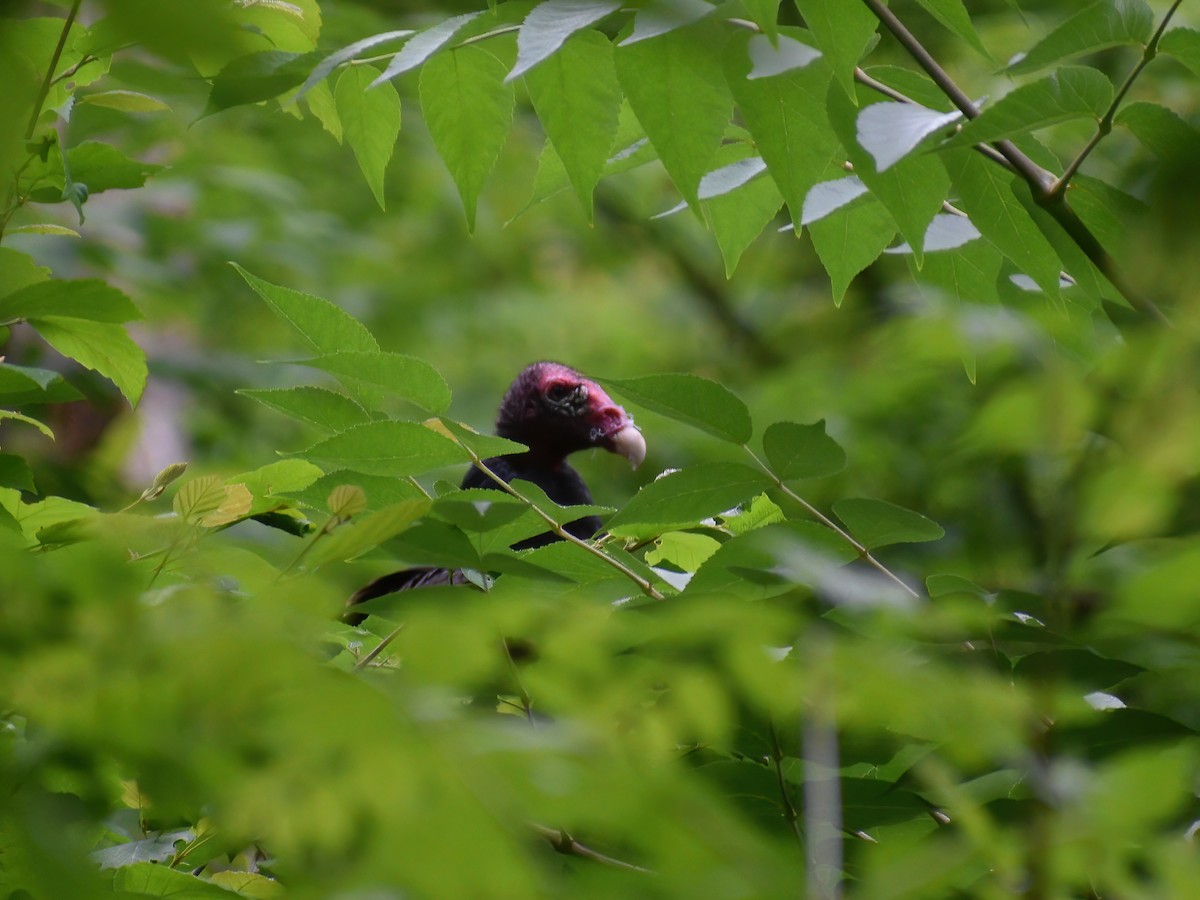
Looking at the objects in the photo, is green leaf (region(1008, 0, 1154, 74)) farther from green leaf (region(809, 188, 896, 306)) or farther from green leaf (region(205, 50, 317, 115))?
green leaf (region(205, 50, 317, 115))

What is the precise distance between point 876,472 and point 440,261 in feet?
10.2

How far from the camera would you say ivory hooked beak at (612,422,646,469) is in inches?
99.3

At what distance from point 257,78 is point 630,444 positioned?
1.69 meters

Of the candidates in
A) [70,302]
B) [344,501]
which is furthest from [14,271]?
[344,501]

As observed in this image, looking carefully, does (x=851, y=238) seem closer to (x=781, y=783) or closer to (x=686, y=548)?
(x=686, y=548)

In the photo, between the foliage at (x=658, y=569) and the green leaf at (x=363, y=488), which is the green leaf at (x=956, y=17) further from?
the green leaf at (x=363, y=488)

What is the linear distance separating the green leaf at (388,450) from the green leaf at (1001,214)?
41 centimetres

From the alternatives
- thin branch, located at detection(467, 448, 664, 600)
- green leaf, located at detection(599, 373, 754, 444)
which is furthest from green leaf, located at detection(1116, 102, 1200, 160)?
thin branch, located at detection(467, 448, 664, 600)

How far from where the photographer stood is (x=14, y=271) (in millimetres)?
966

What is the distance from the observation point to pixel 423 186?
5711 mm

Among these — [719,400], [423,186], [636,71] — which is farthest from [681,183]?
[423,186]

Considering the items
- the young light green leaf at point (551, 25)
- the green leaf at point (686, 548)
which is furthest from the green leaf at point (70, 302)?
the green leaf at point (686, 548)

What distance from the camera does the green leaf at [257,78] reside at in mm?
890

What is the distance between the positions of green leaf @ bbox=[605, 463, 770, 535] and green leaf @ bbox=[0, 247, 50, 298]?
480 mm
